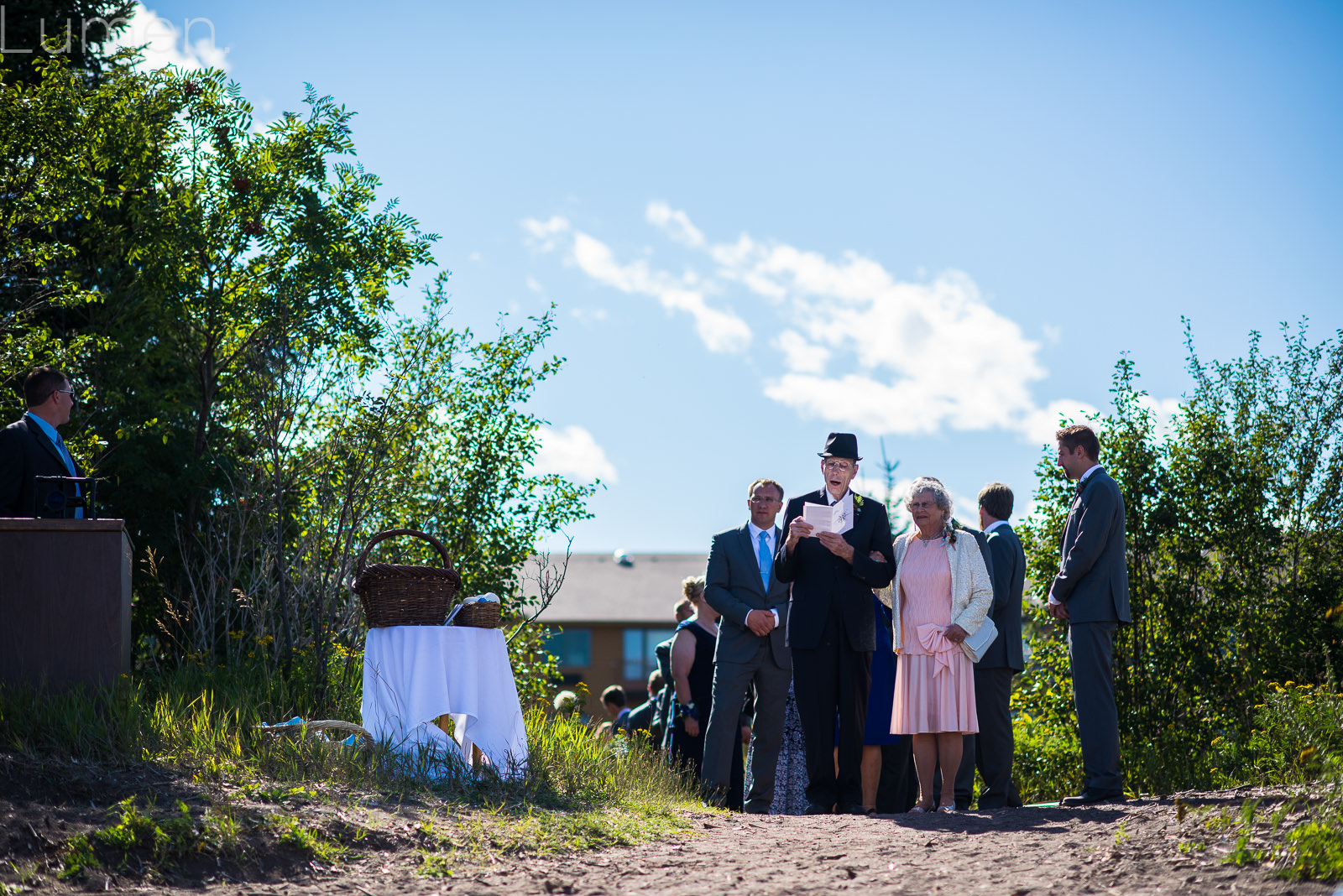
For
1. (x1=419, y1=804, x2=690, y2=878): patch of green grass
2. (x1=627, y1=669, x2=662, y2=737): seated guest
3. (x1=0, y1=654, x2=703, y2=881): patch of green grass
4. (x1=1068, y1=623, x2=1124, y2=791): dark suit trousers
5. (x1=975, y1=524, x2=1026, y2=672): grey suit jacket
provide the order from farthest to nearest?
(x1=627, y1=669, x2=662, y2=737): seated guest
(x1=975, y1=524, x2=1026, y2=672): grey suit jacket
(x1=1068, y1=623, x2=1124, y2=791): dark suit trousers
(x1=419, y1=804, x2=690, y2=878): patch of green grass
(x1=0, y1=654, x2=703, y2=881): patch of green grass

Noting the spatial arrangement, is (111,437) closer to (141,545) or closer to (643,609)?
(141,545)

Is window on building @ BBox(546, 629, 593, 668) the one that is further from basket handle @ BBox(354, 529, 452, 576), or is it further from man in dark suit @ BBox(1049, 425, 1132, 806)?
man in dark suit @ BBox(1049, 425, 1132, 806)

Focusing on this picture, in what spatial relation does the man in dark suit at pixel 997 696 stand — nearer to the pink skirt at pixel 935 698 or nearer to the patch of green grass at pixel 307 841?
the pink skirt at pixel 935 698

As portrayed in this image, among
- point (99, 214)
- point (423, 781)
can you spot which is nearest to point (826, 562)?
point (423, 781)

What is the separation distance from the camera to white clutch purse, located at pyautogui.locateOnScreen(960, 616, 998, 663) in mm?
6746

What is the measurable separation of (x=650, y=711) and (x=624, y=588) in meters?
38.6

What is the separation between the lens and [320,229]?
9.92 metres

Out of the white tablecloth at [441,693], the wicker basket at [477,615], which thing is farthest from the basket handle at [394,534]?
Answer: the white tablecloth at [441,693]

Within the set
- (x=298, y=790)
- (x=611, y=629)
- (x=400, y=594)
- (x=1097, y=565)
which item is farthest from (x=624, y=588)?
(x=298, y=790)

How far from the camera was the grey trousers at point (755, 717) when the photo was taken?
729 cm

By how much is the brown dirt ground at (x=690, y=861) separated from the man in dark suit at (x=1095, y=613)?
81cm

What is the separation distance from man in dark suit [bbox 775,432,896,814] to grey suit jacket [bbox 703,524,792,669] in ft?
0.74

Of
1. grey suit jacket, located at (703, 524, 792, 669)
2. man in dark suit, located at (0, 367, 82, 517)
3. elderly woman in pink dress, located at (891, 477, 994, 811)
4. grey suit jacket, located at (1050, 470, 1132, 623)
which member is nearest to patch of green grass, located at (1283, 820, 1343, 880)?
grey suit jacket, located at (1050, 470, 1132, 623)

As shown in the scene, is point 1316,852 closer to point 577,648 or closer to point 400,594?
point 400,594
